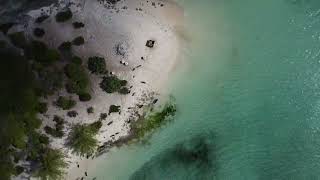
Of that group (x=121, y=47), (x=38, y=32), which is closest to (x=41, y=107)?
(x=38, y=32)

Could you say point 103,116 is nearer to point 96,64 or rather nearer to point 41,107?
point 96,64

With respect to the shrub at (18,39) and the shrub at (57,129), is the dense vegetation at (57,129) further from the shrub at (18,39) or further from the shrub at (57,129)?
the shrub at (18,39)

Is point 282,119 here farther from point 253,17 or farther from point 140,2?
point 140,2

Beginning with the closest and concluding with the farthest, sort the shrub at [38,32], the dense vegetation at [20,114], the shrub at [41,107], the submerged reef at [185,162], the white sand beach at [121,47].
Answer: the dense vegetation at [20,114] < the shrub at [41,107] < the shrub at [38,32] < the white sand beach at [121,47] < the submerged reef at [185,162]

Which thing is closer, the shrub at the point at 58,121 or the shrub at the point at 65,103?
the shrub at the point at 65,103

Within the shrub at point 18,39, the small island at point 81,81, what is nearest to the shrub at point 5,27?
the small island at point 81,81

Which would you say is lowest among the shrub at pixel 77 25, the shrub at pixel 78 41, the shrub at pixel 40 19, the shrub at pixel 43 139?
the shrub at pixel 43 139

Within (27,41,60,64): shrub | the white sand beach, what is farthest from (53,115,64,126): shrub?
(27,41,60,64): shrub
